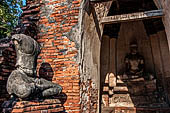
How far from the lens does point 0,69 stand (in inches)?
→ 114

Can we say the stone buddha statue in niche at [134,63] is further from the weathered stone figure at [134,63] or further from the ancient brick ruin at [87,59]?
the ancient brick ruin at [87,59]

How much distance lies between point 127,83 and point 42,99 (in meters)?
3.81

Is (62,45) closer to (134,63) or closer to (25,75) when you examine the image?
(25,75)

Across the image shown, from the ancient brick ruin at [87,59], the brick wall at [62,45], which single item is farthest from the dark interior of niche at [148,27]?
the brick wall at [62,45]

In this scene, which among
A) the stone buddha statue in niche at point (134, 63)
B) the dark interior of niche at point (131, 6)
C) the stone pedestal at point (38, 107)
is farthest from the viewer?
the stone buddha statue in niche at point (134, 63)

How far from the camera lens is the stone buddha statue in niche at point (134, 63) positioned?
5434 millimetres

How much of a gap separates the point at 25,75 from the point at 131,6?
15.9 ft

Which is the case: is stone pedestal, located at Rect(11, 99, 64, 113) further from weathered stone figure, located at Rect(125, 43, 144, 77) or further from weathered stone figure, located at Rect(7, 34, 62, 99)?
weathered stone figure, located at Rect(125, 43, 144, 77)

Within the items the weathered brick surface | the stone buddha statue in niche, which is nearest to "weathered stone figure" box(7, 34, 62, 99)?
the weathered brick surface

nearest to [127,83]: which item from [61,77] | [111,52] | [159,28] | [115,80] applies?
[115,80]

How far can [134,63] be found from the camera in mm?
5512

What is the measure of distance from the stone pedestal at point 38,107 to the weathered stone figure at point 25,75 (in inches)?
4.1

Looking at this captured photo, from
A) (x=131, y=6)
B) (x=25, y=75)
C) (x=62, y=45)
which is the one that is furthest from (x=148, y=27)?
(x=25, y=75)

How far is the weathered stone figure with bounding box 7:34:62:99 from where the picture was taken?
207 centimetres
